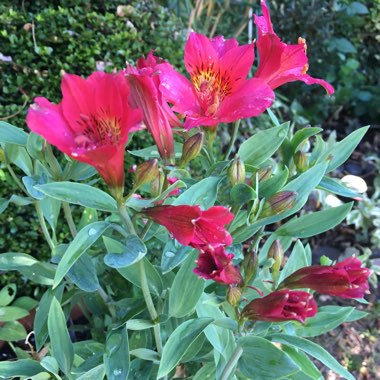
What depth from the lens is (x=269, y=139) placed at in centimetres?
79

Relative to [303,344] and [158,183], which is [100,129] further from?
[303,344]

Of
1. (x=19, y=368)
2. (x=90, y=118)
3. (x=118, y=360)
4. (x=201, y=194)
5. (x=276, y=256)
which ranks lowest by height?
(x=19, y=368)

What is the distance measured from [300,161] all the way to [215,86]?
0.66ft

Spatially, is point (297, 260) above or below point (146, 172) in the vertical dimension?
below

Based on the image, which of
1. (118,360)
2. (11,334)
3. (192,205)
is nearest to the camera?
(192,205)

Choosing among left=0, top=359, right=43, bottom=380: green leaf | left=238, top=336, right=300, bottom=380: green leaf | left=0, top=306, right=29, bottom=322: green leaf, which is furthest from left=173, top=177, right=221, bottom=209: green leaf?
left=0, top=306, right=29, bottom=322: green leaf

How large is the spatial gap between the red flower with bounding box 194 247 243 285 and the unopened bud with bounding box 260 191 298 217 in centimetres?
12

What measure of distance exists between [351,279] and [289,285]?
0.35 feet

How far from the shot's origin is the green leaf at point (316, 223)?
0.80m

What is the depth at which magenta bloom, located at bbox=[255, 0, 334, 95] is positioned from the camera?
2.21 feet

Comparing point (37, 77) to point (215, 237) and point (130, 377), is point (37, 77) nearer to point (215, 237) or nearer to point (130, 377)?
point (130, 377)

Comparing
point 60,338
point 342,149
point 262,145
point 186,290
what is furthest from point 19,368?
point 342,149

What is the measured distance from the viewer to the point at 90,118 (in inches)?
22.0

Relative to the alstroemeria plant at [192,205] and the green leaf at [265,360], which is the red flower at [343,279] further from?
the green leaf at [265,360]
